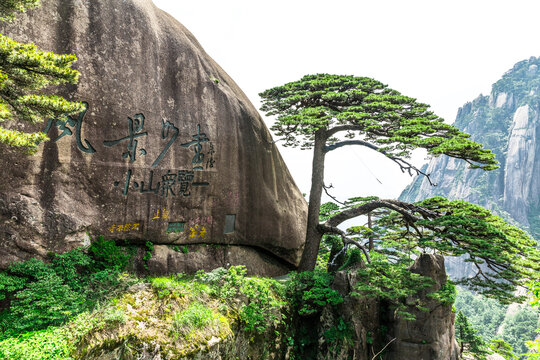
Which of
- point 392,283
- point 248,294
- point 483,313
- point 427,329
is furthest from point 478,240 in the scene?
point 483,313

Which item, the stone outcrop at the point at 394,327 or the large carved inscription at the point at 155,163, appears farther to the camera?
the stone outcrop at the point at 394,327

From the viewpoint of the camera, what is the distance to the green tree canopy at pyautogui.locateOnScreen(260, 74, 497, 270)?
7211mm

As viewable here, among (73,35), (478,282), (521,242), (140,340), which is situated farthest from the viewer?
(478,282)

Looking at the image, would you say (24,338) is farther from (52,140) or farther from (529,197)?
(529,197)

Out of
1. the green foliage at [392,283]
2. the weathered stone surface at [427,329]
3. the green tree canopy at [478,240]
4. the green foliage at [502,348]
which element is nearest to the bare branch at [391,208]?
the green tree canopy at [478,240]

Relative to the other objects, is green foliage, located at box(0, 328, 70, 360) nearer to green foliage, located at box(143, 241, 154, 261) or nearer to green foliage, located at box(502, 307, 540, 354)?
green foliage, located at box(143, 241, 154, 261)

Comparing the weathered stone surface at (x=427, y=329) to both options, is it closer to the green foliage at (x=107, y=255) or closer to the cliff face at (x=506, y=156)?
the green foliage at (x=107, y=255)

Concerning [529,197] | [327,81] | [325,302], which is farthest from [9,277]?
[529,197]

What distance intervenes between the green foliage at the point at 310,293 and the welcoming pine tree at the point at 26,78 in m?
5.90

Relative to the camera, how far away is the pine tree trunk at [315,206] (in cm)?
896

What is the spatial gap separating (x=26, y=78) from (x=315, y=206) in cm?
736

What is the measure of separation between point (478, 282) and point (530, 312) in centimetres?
4211

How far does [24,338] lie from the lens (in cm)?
392

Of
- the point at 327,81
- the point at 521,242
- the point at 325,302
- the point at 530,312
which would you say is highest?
the point at 327,81
